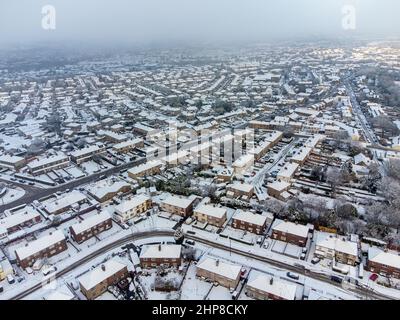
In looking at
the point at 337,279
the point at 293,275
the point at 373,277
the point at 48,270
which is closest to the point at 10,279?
the point at 48,270

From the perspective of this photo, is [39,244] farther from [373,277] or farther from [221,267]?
→ [373,277]

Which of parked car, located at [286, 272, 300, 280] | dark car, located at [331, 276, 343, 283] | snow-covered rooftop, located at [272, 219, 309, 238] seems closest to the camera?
dark car, located at [331, 276, 343, 283]

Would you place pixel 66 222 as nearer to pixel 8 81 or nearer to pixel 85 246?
pixel 85 246

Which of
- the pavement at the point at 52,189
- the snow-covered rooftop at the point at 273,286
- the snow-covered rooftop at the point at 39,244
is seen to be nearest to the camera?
the snow-covered rooftop at the point at 273,286

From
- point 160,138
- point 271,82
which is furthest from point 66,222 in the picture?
point 271,82

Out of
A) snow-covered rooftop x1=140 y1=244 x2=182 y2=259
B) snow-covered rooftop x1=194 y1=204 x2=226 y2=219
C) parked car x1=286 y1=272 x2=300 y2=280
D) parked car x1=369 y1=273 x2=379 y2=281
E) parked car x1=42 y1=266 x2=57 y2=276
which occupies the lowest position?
parked car x1=369 y1=273 x2=379 y2=281

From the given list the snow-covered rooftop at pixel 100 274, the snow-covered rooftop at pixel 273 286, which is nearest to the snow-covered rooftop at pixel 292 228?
the snow-covered rooftop at pixel 273 286

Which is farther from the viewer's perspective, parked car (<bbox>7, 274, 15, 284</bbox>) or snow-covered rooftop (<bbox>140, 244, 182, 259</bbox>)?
snow-covered rooftop (<bbox>140, 244, 182, 259</bbox>)

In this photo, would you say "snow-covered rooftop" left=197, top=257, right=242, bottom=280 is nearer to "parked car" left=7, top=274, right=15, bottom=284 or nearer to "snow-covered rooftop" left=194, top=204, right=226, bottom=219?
"snow-covered rooftop" left=194, top=204, right=226, bottom=219

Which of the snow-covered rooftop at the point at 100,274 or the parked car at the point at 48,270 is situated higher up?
the snow-covered rooftop at the point at 100,274

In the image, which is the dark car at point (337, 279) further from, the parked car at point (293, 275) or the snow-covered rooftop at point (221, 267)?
the snow-covered rooftop at point (221, 267)

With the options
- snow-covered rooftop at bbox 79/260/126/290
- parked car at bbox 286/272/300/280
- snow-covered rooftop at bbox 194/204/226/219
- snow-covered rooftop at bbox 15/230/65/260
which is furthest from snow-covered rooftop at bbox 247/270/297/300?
snow-covered rooftop at bbox 15/230/65/260
